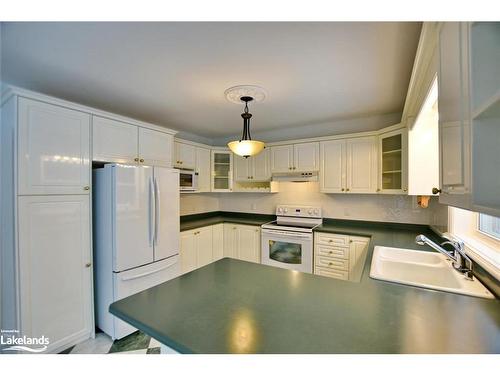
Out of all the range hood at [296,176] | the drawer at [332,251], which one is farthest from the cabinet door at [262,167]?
the drawer at [332,251]

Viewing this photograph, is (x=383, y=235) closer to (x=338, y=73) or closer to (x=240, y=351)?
(x=338, y=73)

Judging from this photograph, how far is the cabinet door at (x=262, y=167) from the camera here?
360cm

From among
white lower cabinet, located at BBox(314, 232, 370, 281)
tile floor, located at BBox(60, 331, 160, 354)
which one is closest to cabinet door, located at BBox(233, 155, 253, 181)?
white lower cabinet, located at BBox(314, 232, 370, 281)

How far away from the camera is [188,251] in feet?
10.1

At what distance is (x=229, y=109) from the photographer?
268cm

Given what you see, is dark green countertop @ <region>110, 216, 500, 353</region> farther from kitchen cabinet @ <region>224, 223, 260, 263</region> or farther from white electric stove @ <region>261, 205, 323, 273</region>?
kitchen cabinet @ <region>224, 223, 260, 263</region>

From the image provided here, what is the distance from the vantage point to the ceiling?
4.34 feet

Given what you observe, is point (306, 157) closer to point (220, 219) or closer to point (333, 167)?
point (333, 167)

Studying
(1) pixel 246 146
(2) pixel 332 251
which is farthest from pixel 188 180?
(2) pixel 332 251

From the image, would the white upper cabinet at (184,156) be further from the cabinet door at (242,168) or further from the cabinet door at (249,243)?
the cabinet door at (249,243)

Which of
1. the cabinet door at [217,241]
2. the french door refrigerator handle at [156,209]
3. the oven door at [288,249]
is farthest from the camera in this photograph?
the cabinet door at [217,241]

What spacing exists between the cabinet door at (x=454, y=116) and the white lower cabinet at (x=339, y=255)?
1.84 m

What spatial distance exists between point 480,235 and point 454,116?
150 centimetres

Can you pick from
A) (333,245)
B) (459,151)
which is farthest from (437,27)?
(333,245)
